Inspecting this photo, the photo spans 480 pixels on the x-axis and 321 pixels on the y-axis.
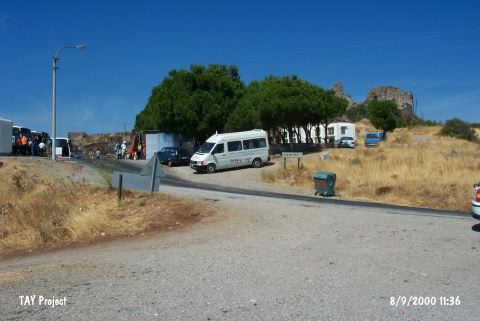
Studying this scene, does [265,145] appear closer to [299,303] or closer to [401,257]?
[401,257]

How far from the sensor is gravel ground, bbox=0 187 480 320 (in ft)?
18.7

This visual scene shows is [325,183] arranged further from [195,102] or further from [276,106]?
[195,102]

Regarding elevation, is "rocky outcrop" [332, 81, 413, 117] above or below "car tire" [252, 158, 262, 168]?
above

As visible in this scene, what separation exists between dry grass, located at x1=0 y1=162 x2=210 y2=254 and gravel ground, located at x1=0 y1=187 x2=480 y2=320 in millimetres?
1129

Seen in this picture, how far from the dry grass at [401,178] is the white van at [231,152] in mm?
4606

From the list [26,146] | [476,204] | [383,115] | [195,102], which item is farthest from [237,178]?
[383,115]

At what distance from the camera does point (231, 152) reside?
34.6 m

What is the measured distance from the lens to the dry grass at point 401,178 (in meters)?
20.7

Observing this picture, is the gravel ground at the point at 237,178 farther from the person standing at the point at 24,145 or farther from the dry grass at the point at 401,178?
the person standing at the point at 24,145

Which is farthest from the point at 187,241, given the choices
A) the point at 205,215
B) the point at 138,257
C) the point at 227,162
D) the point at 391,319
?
the point at 227,162

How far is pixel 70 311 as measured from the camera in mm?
5750

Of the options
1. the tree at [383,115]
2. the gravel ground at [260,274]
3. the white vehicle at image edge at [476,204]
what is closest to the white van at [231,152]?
the gravel ground at [260,274]

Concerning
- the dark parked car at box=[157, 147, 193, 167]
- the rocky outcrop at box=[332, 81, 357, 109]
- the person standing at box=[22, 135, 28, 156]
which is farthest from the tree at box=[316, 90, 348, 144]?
the rocky outcrop at box=[332, 81, 357, 109]

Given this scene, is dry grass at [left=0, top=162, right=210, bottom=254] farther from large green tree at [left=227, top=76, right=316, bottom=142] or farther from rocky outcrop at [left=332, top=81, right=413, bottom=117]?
rocky outcrop at [left=332, top=81, right=413, bottom=117]
